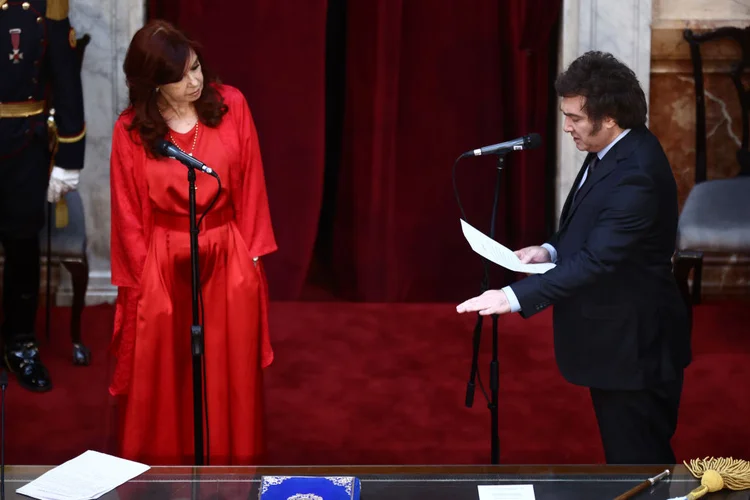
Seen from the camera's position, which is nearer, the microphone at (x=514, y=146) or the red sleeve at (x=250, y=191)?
the microphone at (x=514, y=146)

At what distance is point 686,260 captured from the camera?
488 centimetres

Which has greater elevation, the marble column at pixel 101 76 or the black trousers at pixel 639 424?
the marble column at pixel 101 76

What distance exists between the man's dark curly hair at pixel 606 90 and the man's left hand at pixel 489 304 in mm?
510

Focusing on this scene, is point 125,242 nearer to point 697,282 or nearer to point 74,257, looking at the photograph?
point 74,257

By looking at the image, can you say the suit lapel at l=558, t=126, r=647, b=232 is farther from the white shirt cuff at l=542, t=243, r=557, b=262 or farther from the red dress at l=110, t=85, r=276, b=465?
the red dress at l=110, t=85, r=276, b=465

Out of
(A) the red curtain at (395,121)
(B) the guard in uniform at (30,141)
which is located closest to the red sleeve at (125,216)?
(B) the guard in uniform at (30,141)

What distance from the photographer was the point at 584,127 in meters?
2.99

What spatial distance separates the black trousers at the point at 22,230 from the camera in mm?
4383

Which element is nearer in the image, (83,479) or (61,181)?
(83,479)

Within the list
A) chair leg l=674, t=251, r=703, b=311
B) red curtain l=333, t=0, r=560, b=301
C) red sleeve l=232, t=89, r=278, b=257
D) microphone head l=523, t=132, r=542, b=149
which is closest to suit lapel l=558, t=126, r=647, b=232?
microphone head l=523, t=132, r=542, b=149

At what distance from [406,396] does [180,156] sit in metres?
Answer: 1.72

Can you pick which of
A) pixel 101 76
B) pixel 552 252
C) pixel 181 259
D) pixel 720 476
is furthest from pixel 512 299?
pixel 101 76

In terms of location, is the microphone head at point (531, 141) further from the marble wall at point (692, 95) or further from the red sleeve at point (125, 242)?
the marble wall at point (692, 95)

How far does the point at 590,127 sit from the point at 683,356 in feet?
2.19
